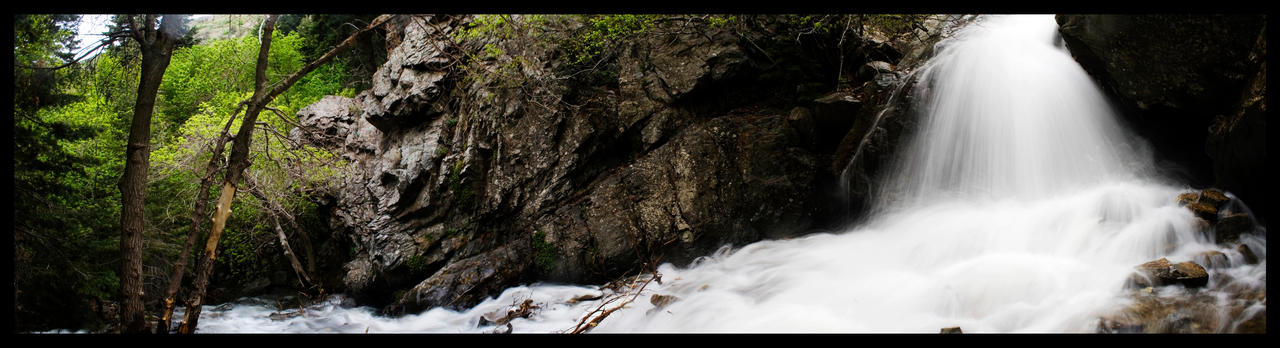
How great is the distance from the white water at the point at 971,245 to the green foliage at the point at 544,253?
17.3 inches

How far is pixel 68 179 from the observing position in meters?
7.48

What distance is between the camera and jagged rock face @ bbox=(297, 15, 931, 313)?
864 centimetres

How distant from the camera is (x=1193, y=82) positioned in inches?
237

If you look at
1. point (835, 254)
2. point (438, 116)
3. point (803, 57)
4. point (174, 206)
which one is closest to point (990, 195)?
point (835, 254)

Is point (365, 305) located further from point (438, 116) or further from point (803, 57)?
point (803, 57)

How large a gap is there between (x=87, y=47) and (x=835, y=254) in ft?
27.8

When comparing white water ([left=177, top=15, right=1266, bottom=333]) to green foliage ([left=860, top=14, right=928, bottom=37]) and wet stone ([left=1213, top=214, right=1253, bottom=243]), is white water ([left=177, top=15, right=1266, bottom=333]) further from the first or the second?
green foliage ([left=860, top=14, right=928, bottom=37])

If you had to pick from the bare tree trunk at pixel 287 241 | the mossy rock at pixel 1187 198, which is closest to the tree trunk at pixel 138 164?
the bare tree trunk at pixel 287 241

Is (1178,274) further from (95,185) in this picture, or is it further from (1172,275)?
(95,185)

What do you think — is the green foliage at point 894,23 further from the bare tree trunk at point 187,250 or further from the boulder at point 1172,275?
the bare tree trunk at point 187,250

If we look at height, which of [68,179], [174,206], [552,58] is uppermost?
[552,58]

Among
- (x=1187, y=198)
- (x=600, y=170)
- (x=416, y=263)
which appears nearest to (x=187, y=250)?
(x=416, y=263)

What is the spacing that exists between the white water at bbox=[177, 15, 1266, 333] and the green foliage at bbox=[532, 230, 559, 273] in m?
0.44

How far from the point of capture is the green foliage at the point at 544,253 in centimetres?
871
